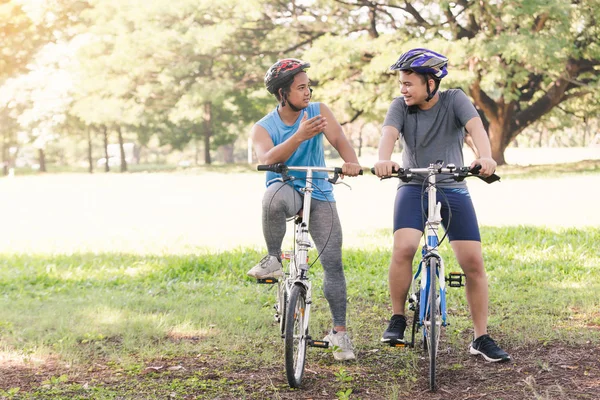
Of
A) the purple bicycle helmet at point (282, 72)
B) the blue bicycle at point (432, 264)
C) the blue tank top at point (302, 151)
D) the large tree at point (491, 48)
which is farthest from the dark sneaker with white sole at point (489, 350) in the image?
the large tree at point (491, 48)

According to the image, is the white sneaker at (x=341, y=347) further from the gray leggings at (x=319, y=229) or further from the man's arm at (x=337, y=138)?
the man's arm at (x=337, y=138)

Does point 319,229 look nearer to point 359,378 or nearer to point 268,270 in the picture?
point 268,270

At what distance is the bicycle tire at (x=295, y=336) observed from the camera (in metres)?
4.45

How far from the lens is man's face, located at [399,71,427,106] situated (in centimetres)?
491

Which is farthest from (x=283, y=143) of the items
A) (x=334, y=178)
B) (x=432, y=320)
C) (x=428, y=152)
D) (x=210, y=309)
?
(x=210, y=309)

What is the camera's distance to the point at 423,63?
4816 mm

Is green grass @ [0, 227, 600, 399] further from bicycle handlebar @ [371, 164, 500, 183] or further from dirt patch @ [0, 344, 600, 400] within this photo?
bicycle handlebar @ [371, 164, 500, 183]

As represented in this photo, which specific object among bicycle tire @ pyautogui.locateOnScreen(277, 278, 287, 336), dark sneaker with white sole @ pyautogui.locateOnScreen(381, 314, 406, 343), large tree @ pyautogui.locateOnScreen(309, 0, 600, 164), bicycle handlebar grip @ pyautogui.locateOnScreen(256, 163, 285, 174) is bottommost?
dark sneaker with white sole @ pyautogui.locateOnScreen(381, 314, 406, 343)

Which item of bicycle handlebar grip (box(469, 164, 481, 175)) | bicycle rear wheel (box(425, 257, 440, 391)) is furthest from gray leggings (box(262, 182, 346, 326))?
bicycle handlebar grip (box(469, 164, 481, 175))

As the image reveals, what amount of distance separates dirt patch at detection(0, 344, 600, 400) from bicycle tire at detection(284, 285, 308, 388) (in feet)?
0.37

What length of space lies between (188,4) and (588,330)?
27531 millimetres

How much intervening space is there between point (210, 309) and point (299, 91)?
2.79m

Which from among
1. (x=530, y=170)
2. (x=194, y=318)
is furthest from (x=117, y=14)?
(x=194, y=318)

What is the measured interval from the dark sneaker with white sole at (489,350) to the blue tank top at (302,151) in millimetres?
1351
